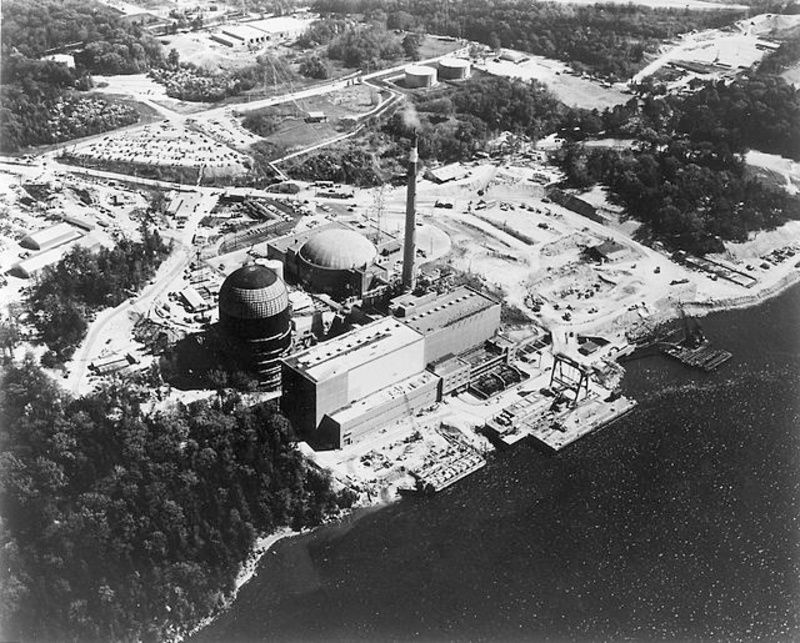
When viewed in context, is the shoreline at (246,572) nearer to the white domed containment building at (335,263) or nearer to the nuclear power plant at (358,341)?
the nuclear power plant at (358,341)

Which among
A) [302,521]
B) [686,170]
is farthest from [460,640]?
[686,170]

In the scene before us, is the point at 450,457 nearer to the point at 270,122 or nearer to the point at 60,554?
the point at 60,554

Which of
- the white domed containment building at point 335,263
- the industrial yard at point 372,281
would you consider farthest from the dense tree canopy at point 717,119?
the white domed containment building at point 335,263

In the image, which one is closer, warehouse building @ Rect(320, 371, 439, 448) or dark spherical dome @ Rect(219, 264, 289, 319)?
warehouse building @ Rect(320, 371, 439, 448)

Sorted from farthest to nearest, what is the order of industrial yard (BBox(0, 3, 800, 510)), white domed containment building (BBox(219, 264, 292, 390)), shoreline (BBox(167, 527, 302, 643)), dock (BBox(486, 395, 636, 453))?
white domed containment building (BBox(219, 264, 292, 390))
industrial yard (BBox(0, 3, 800, 510))
dock (BBox(486, 395, 636, 453))
shoreline (BBox(167, 527, 302, 643))

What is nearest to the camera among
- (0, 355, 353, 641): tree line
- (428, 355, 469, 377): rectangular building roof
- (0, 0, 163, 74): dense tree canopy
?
(0, 355, 353, 641): tree line

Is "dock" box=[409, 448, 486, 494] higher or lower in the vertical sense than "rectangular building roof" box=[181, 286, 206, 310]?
higher

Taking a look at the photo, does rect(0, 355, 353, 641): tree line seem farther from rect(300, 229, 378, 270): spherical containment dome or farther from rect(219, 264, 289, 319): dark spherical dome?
rect(300, 229, 378, 270): spherical containment dome

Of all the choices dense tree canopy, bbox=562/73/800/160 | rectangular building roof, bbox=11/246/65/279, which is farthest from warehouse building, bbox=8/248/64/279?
dense tree canopy, bbox=562/73/800/160
